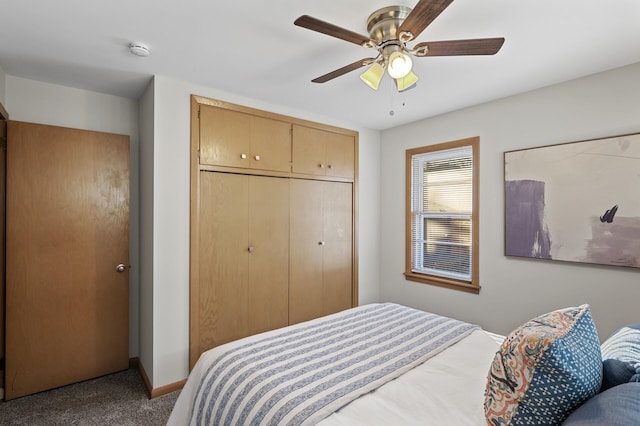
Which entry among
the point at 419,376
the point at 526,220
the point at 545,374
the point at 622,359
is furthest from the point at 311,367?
the point at 526,220

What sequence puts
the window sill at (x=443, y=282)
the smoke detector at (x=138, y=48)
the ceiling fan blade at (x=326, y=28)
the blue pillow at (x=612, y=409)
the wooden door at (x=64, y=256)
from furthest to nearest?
the window sill at (x=443, y=282)
the wooden door at (x=64, y=256)
the smoke detector at (x=138, y=48)
the ceiling fan blade at (x=326, y=28)
the blue pillow at (x=612, y=409)

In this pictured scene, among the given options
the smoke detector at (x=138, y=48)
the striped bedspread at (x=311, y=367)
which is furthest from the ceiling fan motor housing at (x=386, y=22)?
the striped bedspread at (x=311, y=367)

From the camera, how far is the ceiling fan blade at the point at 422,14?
128 centimetres

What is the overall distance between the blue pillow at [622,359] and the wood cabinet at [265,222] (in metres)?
2.44

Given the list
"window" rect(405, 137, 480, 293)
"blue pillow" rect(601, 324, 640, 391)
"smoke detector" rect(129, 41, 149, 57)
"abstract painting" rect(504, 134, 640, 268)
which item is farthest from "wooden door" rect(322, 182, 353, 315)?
"blue pillow" rect(601, 324, 640, 391)

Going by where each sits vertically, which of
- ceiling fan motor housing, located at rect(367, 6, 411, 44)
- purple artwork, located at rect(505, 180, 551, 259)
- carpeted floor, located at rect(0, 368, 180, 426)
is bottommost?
carpeted floor, located at rect(0, 368, 180, 426)

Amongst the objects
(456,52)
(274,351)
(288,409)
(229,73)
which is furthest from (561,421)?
(229,73)

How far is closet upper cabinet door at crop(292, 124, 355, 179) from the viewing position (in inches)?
131

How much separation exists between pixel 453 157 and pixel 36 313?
3989 mm

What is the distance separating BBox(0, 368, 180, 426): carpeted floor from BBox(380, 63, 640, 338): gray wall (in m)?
2.69

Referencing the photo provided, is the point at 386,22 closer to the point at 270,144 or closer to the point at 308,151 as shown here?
the point at 270,144

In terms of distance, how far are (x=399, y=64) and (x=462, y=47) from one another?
12.6 inches

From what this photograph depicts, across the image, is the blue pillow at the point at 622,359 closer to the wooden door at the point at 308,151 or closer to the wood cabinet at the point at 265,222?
the wood cabinet at the point at 265,222

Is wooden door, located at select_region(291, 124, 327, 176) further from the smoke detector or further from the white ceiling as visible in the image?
the smoke detector
